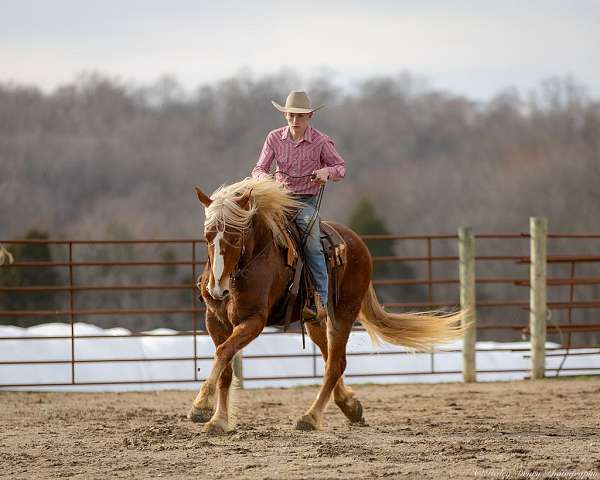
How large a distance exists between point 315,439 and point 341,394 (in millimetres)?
1167

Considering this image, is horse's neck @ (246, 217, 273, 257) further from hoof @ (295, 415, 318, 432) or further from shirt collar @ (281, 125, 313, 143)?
hoof @ (295, 415, 318, 432)

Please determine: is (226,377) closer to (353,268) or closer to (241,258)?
(241,258)

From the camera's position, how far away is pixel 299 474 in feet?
18.1

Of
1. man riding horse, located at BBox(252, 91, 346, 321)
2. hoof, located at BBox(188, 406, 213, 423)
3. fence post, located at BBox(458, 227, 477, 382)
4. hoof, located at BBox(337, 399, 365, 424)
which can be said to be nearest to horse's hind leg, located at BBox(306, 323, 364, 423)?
hoof, located at BBox(337, 399, 365, 424)

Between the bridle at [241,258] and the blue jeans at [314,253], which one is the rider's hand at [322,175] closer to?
the blue jeans at [314,253]

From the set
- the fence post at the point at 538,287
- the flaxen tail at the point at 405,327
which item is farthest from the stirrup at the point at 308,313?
the fence post at the point at 538,287

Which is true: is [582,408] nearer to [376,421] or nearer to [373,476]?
[376,421]

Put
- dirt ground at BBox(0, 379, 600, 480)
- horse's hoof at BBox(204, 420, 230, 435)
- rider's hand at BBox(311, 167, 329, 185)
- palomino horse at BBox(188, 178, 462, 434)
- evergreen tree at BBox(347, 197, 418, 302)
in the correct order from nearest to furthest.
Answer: dirt ground at BBox(0, 379, 600, 480) → palomino horse at BBox(188, 178, 462, 434) → horse's hoof at BBox(204, 420, 230, 435) → rider's hand at BBox(311, 167, 329, 185) → evergreen tree at BBox(347, 197, 418, 302)

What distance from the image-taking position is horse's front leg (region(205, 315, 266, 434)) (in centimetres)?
665

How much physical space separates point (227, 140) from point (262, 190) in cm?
5436

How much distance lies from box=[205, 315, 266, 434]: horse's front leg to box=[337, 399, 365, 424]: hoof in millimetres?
1137

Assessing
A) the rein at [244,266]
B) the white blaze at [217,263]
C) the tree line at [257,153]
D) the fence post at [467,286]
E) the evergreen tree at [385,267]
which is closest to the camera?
the white blaze at [217,263]

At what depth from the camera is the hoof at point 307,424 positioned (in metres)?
7.28

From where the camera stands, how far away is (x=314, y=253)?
288 inches
